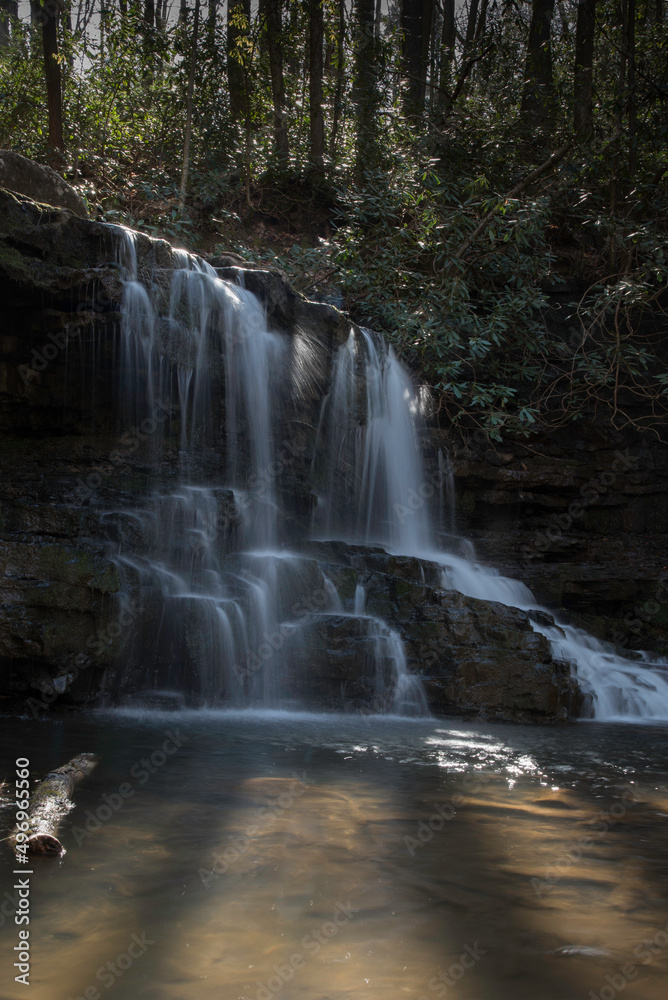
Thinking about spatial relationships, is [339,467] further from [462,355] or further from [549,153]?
[549,153]

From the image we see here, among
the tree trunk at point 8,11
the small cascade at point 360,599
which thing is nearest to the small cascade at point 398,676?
the small cascade at point 360,599

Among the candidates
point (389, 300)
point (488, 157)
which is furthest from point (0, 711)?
point (488, 157)

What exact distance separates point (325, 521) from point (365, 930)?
867 centimetres

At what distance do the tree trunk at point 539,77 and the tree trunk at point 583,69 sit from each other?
2.18 feet

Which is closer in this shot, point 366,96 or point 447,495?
point 447,495

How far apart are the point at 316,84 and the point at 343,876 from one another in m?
17.3

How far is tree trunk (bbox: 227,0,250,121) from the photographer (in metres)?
16.4

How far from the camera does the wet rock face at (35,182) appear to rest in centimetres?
1123

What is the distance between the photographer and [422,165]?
561 inches

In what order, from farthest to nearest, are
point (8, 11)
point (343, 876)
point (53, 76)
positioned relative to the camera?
1. point (8, 11)
2. point (53, 76)
3. point (343, 876)

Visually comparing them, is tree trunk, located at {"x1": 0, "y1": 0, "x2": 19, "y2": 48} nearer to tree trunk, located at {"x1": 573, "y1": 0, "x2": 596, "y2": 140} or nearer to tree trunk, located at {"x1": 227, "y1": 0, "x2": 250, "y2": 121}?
tree trunk, located at {"x1": 227, "y1": 0, "x2": 250, "y2": 121}

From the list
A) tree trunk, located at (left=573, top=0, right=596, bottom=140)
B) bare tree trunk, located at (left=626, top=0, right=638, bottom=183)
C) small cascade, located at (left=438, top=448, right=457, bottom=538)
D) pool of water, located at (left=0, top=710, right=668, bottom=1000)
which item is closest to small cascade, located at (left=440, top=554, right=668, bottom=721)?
small cascade, located at (left=438, top=448, right=457, bottom=538)

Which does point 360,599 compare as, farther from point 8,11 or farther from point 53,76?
point 8,11

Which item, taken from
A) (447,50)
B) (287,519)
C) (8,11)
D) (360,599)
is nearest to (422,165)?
(447,50)
